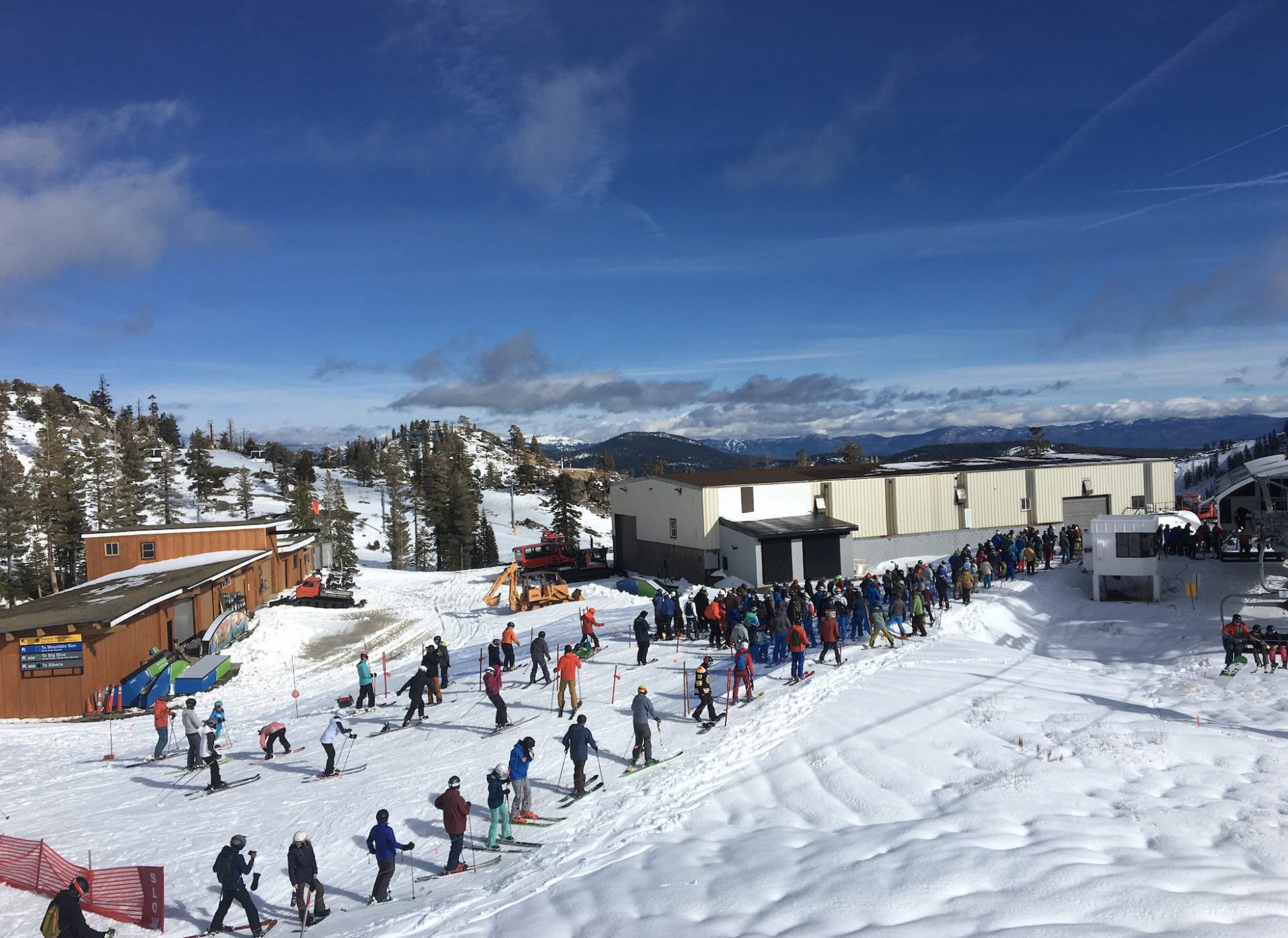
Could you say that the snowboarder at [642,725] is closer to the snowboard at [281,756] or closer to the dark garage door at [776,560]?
the snowboard at [281,756]

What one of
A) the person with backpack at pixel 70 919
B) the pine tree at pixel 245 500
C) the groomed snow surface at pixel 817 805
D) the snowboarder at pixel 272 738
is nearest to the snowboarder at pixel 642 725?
the groomed snow surface at pixel 817 805

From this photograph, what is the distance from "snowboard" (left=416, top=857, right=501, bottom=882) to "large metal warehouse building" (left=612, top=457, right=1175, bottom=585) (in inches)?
956

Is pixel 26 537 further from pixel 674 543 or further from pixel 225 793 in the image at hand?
pixel 225 793

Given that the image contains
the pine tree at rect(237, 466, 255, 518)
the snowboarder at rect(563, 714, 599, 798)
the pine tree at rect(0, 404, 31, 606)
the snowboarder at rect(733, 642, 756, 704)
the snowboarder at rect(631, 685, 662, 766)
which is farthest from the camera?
the pine tree at rect(237, 466, 255, 518)

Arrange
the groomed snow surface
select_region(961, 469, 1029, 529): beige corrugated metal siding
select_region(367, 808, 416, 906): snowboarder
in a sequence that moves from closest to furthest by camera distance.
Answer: the groomed snow surface < select_region(367, 808, 416, 906): snowboarder < select_region(961, 469, 1029, 529): beige corrugated metal siding

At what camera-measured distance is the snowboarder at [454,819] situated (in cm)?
1092

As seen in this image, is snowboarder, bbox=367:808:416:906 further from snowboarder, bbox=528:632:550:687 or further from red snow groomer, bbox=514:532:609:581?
red snow groomer, bbox=514:532:609:581

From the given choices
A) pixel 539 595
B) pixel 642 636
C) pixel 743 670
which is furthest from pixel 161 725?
pixel 539 595

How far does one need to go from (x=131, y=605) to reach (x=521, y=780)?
20.9 metres

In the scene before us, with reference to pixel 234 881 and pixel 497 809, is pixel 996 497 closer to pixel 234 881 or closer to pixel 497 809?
pixel 497 809

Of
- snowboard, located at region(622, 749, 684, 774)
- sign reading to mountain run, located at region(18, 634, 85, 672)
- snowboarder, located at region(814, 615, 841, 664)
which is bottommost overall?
snowboard, located at region(622, 749, 684, 774)

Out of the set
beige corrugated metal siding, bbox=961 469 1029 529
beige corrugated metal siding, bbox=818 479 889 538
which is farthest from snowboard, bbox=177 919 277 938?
beige corrugated metal siding, bbox=961 469 1029 529

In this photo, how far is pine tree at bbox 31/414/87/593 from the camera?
168ft

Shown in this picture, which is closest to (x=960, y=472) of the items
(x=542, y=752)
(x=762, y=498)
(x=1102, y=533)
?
(x=762, y=498)
